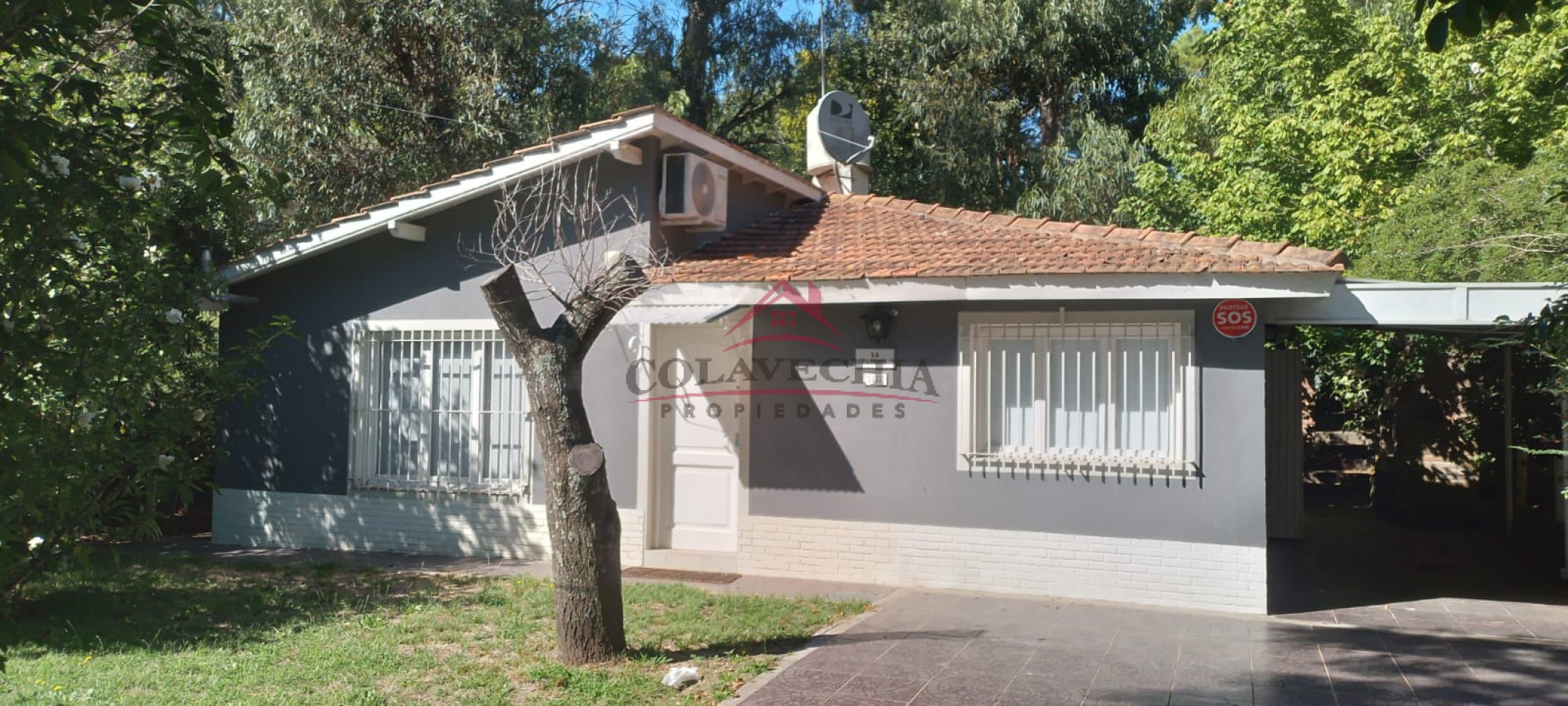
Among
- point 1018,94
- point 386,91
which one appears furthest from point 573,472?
point 1018,94

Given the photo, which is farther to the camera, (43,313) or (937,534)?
(937,534)

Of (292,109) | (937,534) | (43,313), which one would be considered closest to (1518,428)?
(937,534)

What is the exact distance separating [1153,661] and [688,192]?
6655 mm

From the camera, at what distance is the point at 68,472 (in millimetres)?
4637

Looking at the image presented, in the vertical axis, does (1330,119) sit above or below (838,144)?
above

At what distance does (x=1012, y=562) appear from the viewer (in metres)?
10.9

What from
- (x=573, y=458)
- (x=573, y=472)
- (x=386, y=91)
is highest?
(x=386, y=91)

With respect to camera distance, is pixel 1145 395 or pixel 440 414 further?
pixel 440 414

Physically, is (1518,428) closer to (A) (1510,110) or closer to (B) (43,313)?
(A) (1510,110)

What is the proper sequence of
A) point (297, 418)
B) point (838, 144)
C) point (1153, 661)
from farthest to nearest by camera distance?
point (838, 144) < point (297, 418) < point (1153, 661)

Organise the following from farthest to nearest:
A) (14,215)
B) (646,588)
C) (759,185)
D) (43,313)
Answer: (759,185) < (646,588) < (43,313) < (14,215)

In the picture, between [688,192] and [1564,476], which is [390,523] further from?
[1564,476]

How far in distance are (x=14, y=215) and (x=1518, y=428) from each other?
1688cm

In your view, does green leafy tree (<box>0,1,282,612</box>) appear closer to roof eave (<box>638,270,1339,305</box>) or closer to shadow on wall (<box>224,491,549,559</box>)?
roof eave (<box>638,270,1339,305</box>)
